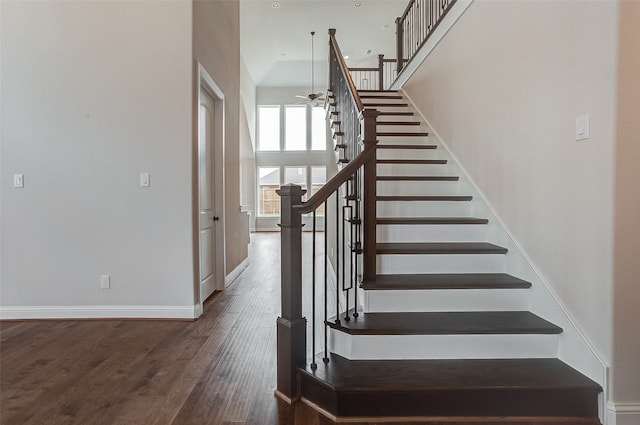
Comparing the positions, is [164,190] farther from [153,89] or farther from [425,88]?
[425,88]

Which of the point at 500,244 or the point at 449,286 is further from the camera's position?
the point at 500,244

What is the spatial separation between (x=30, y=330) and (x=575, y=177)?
392 cm

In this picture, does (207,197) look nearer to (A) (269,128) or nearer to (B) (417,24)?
(B) (417,24)

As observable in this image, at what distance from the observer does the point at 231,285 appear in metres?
4.25

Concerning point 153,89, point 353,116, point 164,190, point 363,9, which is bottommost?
point 164,190

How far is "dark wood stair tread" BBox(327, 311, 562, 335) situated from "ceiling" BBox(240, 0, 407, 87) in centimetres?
745

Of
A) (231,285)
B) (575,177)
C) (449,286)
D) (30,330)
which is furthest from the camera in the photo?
(231,285)

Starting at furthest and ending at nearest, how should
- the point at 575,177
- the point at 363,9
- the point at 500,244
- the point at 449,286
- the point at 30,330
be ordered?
1. the point at 363,9
2. the point at 30,330
3. the point at 500,244
4. the point at 449,286
5. the point at 575,177

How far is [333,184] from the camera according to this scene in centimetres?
198

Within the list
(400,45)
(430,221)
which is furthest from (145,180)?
(400,45)

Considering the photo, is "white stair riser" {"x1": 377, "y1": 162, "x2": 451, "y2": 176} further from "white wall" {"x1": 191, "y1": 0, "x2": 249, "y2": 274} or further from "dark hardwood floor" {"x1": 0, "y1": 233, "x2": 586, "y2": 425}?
"white wall" {"x1": 191, "y1": 0, "x2": 249, "y2": 274}

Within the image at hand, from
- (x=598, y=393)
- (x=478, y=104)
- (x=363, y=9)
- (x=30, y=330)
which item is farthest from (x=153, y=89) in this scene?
(x=363, y=9)

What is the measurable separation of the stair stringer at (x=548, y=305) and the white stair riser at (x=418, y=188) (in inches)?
12.5

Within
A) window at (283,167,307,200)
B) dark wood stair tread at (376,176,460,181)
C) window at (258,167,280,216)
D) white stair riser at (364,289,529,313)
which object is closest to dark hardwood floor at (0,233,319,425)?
white stair riser at (364,289,529,313)
